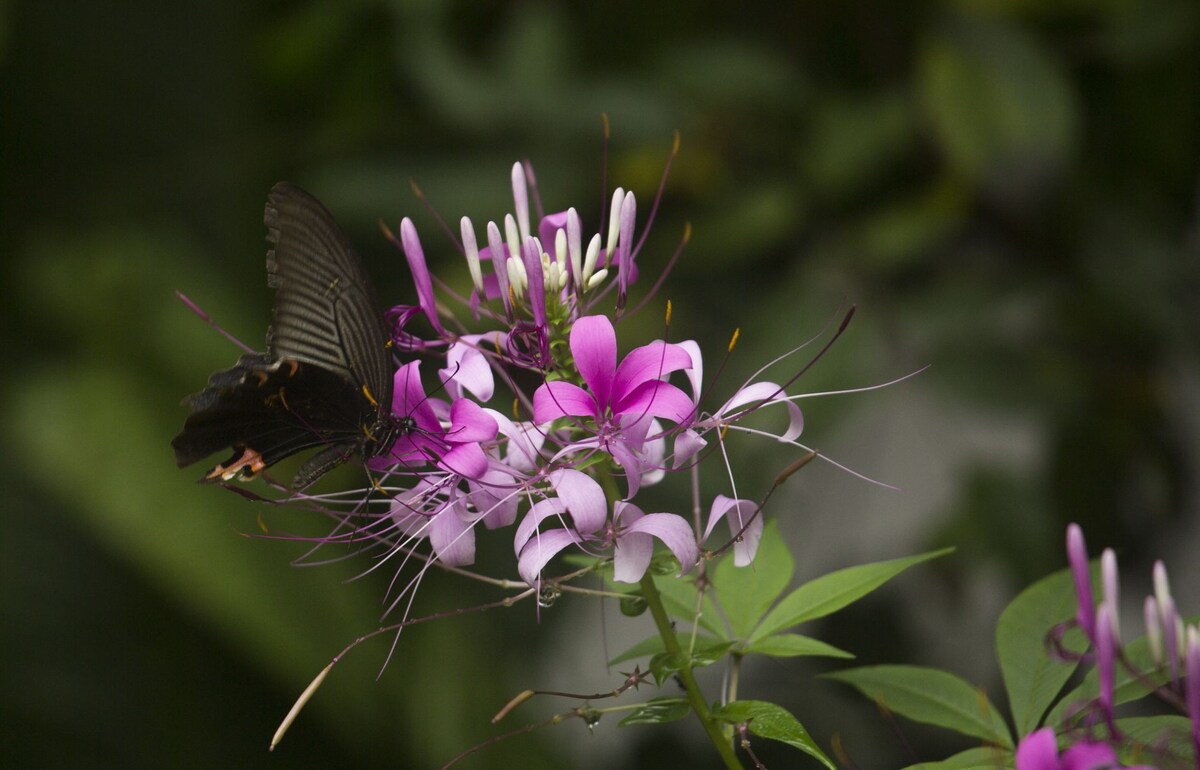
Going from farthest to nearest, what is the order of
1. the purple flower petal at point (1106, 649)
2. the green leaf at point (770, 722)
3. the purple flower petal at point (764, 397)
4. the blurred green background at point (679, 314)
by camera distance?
the blurred green background at point (679, 314) → the purple flower petal at point (764, 397) → the green leaf at point (770, 722) → the purple flower petal at point (1106, 649)

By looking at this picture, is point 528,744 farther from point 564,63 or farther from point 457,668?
point 564,63

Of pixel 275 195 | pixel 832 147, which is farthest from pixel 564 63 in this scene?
pixel 275 195

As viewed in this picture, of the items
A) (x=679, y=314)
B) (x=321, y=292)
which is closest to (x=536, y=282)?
(x=321, y=292)

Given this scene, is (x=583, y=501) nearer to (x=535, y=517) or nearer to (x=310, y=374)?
(x=535, y=517)

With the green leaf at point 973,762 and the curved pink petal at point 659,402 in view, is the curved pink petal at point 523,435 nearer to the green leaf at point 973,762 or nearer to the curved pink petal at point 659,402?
the curved pink petal at point 659,402

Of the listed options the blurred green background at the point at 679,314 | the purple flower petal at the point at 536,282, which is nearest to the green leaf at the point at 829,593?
the purple flower petal at the point at 536,282

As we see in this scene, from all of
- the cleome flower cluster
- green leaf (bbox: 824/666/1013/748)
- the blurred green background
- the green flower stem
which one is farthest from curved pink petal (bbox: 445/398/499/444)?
the blurred green background

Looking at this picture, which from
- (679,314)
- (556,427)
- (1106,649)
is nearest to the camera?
(1106,649)
